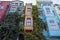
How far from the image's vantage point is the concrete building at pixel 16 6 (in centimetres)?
702

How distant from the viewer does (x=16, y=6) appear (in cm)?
743

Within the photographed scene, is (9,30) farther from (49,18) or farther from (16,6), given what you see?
(16,6)

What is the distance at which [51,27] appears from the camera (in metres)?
5.92

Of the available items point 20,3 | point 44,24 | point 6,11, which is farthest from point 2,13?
point 44,24

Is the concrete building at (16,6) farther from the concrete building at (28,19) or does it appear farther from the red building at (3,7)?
the concrete building at (28,19)

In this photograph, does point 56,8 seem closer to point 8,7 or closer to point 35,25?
point 35,25

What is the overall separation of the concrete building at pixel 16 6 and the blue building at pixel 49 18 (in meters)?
0.90

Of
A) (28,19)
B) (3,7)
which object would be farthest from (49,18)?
(3,7)

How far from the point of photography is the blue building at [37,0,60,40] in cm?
555

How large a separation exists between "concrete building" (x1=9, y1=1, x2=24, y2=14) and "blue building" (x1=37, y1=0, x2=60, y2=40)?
90 centimetres

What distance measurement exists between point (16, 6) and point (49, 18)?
1937 mm

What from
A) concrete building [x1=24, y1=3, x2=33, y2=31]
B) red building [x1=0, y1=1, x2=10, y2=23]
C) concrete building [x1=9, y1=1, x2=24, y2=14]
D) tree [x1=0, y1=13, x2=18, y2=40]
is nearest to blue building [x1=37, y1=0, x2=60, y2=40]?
concrete building [x1=24, y1=3, x2=33, y2=31]

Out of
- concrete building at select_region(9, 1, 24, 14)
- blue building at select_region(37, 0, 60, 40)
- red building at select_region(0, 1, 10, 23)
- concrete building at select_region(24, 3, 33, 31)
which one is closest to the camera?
blue building at select_region(37, 0, 60, 40)

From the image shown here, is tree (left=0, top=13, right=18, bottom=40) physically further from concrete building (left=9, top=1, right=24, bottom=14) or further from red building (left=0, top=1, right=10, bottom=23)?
concrete building (left=9, top=1, right=24, bottom=14)
